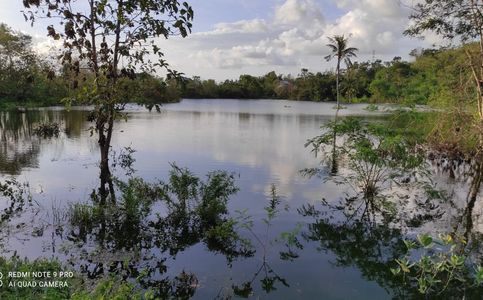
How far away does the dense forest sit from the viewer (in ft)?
30.8

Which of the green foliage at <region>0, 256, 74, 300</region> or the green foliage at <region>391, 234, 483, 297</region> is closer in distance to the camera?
the green foliage at <region>0, 256, 74, 300</region>

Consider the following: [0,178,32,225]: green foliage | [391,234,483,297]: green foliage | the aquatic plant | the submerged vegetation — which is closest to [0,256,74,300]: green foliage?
the submerged vegetation

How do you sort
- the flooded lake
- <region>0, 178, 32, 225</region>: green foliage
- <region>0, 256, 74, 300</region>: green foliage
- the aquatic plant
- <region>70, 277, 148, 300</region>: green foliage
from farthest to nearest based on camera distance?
the aquatic plant, <region>0, 178, 32, 225</region>: green foliage, the flooded lake, <region>0, 256, 74, 300</region>: green foliage, <region>70, 277, 148, 300</region>: green foliage

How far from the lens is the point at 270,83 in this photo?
341ft

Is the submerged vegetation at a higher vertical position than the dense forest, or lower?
lower

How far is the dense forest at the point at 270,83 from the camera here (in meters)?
9.39

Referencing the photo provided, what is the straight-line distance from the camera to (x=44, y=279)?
177 inches

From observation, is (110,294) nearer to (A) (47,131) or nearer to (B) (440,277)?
(B) (440,277)

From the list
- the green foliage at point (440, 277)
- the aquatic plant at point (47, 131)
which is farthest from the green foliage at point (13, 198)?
the aquatic plant at point (47, 131)

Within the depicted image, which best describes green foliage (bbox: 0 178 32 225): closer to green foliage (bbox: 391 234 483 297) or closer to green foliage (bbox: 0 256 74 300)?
green foliage (bbox: 0 256 74 300)

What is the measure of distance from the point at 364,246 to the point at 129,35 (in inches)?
263

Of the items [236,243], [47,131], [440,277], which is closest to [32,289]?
[236,243]

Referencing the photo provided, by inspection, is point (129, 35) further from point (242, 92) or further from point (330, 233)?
point (242, 92)

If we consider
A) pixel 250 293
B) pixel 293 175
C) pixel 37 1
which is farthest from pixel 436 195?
pixel 37 1
